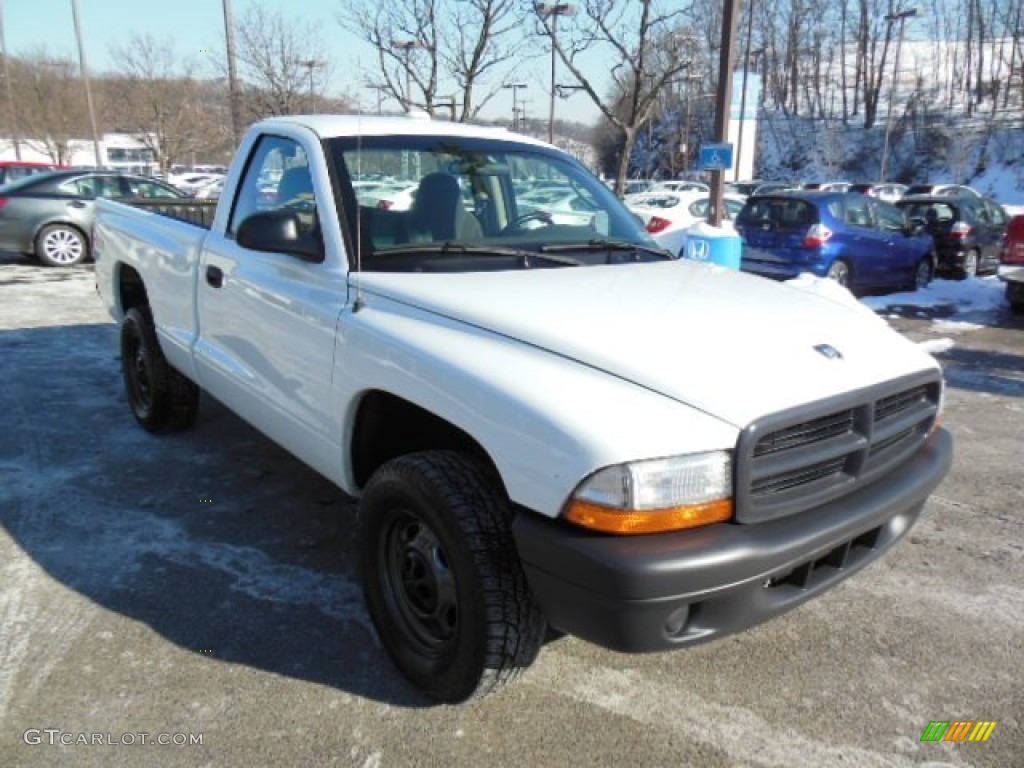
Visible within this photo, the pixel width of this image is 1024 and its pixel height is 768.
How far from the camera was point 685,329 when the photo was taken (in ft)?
8.19

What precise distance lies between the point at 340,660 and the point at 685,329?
1.66 metres

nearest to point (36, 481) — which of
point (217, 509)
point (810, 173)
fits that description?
point (217, 509)

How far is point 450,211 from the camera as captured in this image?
129 inches

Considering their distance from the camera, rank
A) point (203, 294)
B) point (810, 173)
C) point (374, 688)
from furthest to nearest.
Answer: point (810, 173) < point (203, 294) < point (374, 688)

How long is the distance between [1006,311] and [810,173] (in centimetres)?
4662

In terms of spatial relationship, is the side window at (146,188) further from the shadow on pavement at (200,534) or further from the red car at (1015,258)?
the red car at (1015,258)

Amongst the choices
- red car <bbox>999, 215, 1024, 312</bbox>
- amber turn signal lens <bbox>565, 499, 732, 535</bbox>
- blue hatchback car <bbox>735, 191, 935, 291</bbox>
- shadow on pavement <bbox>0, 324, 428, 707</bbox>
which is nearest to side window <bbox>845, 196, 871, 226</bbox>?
blue hatchback car <bbox>735, 191, 935, 291</bbox>

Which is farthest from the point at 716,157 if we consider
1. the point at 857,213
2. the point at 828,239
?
the point at 857,213

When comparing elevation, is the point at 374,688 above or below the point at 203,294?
below

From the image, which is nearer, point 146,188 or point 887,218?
point 887,218

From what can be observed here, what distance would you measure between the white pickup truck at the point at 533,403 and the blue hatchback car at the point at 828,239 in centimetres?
795

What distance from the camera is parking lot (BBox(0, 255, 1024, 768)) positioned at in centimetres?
244

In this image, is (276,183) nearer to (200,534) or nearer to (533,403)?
(200,534)

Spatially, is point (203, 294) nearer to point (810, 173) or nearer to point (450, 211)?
point (450, 211)
